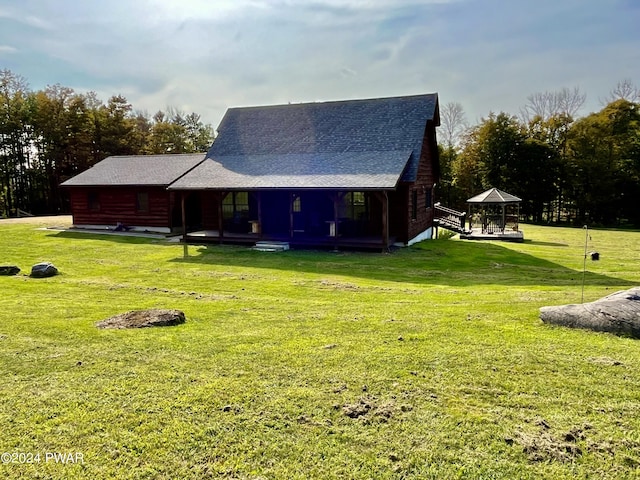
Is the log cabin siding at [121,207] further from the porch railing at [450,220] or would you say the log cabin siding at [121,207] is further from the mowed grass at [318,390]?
the porch railing at [450,220]

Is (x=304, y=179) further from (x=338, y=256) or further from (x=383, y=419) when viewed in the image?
(x=383, y=419)

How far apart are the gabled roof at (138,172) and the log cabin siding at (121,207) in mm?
404

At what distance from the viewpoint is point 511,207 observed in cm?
3506

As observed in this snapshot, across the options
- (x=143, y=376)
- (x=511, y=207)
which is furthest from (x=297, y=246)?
(x=511, y=207)

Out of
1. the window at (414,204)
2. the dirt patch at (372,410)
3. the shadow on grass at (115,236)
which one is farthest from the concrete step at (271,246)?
the dirt patch at (372,410)

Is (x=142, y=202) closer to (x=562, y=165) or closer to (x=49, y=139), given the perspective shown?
(x=49, y=139)

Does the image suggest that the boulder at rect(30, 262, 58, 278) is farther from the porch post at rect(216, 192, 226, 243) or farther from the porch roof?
the porch post at rect(216, 192, 226, 243)

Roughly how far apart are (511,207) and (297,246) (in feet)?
85.8

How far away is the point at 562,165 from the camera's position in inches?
1287

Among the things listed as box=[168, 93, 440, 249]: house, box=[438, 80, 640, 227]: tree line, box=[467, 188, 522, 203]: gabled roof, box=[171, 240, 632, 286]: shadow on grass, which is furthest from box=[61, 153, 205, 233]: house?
box=[438, 80, 640, 227]: tree line

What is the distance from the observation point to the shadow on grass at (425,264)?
10.5 metres

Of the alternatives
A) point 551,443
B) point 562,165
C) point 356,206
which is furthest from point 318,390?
point 562,165

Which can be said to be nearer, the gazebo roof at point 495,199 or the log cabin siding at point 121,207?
the log cabin siding at point 121,207

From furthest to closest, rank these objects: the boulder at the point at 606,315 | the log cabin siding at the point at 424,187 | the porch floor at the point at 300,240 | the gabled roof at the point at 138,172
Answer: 1. the gabled roof at the point at 138,172
2. the log cabin siding at the point at 424,187
3. the porch floor at the point at 300,240
4. the boulder at the point at 606,315
